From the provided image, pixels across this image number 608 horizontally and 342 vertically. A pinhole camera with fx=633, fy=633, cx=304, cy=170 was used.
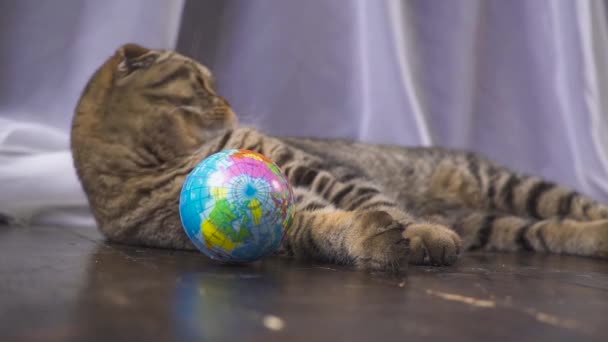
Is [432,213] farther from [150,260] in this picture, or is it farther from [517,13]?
[517,13]

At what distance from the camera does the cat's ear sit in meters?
1.81

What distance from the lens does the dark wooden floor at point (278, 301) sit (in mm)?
795

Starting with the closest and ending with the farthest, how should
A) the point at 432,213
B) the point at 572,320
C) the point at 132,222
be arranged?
the point at 572,320 → the point at 132,222 → the point at 432,213

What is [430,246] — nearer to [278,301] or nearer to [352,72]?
[278,301]

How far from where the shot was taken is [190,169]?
1.71 metres

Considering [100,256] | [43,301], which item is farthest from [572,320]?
[100,256]

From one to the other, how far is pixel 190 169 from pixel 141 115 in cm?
22

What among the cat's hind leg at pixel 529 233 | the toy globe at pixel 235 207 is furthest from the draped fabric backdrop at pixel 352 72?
the toy globe at pixel 235 207

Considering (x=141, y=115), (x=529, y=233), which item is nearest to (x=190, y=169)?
(x=141, y=115)

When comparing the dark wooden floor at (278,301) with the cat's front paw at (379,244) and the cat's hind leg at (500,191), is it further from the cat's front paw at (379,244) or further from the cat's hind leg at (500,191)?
the cat's hind leg at (500,191)

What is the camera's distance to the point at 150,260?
1.36 metres

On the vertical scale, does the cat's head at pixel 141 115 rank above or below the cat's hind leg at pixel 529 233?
above

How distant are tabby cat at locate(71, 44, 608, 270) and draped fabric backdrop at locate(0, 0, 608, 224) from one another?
34 centimetres

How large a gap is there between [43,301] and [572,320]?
0.76m
